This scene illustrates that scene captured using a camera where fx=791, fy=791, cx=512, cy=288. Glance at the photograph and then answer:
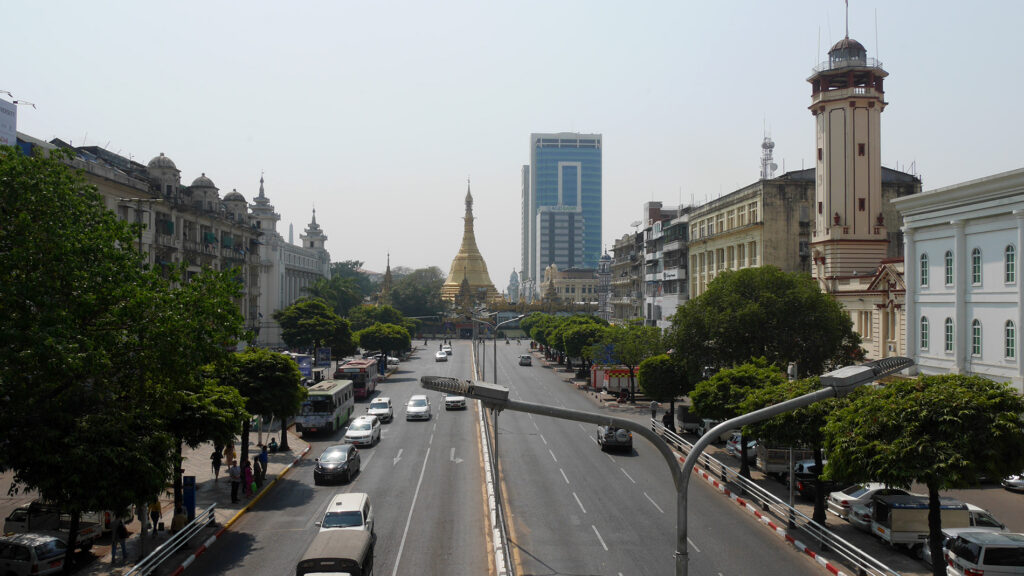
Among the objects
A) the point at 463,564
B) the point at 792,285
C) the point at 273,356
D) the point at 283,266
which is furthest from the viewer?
the point at 283,266

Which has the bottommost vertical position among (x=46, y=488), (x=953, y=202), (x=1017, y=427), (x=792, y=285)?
(x=46, y=488)

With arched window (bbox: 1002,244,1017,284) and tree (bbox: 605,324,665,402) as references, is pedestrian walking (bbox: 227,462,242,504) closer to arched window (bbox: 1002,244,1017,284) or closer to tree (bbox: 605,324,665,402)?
tree (bbox: 605,324,665,402)

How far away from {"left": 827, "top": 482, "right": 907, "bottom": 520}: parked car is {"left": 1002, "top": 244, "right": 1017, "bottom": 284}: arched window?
46.4 feet

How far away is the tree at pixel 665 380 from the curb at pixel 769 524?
413 inches

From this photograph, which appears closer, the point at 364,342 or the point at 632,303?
the point at 364,342

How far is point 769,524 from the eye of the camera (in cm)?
2611

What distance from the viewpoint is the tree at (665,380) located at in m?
45.8

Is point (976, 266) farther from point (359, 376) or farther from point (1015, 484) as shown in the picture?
point (359, 376)

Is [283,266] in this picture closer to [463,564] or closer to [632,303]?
[632,303]

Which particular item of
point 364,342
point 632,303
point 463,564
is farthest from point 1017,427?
point 632,303

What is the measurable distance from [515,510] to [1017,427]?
15667 mm

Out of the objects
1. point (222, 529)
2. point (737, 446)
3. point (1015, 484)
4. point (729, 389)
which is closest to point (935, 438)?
point (729, 389)

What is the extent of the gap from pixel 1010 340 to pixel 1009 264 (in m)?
3.38

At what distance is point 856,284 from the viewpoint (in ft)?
167
